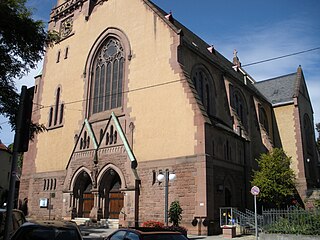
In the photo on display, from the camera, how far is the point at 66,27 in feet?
119

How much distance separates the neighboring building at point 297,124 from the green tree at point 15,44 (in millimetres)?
29667

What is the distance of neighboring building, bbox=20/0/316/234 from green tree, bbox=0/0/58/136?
35.2ft

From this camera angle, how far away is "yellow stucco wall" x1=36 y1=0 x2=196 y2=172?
2342cm

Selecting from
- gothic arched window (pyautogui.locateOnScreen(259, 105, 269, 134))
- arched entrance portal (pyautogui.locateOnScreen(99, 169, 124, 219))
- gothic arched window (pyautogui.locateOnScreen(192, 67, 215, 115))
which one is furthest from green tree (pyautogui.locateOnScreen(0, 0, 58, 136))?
gothic arched window (pyautogui.locateOnScreen(259, 105, 269, 134))

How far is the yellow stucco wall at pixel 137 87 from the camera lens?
2342cm

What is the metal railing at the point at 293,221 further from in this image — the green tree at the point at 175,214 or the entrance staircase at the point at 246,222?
the green tree at the point at 175,214

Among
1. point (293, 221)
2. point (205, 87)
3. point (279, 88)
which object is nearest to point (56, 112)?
point (205, 87)

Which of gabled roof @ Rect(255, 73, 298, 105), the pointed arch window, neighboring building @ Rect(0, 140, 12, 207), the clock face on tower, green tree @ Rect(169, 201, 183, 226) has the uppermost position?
the clock face on tower

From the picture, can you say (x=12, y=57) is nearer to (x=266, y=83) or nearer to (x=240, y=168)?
(x=240, y=168)

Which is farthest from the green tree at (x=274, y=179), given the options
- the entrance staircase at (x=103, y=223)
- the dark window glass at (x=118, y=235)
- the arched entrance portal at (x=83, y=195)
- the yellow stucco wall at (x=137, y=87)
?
the dark window glass at (x=118, y=235)

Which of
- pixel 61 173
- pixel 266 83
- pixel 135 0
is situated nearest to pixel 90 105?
pixel 61 173

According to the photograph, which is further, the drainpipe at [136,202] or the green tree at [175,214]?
the drainpipe at [136,202]

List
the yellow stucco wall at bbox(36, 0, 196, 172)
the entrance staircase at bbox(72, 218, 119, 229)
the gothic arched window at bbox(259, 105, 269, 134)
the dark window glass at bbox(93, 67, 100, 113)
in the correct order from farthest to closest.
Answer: the gothic arched window at bbox(259, 105, 269, 134), the dark window glass at bbox(93, 67, 100, 113), the entrance staircase at bbox(72, 218, 119, 229), the yellow stucco wall at bbox(36, 0, 196, 172)

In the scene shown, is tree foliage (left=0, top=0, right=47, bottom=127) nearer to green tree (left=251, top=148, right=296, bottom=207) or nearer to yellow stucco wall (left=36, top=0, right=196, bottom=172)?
yellow stucco wall (left=36, top=0, right=196, bottom=172)
